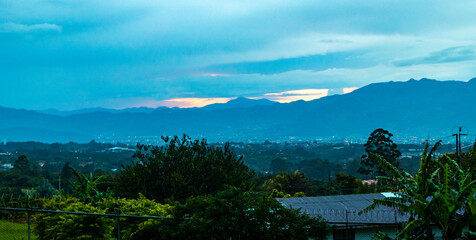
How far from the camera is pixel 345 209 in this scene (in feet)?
64.6

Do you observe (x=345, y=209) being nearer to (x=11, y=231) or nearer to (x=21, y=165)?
(x=11, y=231)

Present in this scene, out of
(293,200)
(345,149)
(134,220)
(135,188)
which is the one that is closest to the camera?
(134,220)

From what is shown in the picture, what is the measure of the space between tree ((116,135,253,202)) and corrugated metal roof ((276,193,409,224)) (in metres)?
5.78

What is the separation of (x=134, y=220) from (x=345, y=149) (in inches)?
7244

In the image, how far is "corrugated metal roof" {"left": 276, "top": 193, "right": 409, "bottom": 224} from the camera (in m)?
17.6

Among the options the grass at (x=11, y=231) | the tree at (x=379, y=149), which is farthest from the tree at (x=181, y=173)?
the tree at (x=379, y=149)

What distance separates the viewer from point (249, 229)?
12.4 m

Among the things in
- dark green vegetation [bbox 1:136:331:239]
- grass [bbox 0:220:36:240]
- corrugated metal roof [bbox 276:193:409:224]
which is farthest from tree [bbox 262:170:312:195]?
grass [bbox 0:220:36:240]

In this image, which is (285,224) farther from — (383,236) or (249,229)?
(383,236)

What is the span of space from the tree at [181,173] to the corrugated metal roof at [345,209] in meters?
5.78

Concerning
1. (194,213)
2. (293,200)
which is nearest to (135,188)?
(293,200)

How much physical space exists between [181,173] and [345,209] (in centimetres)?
1168

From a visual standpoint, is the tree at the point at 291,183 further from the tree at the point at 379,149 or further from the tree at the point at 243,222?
the tree at the point at 243,222

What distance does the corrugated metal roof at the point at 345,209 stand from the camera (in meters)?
17.6
